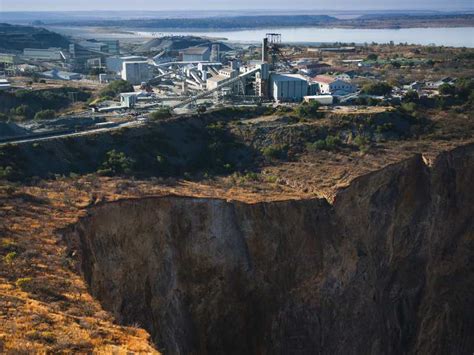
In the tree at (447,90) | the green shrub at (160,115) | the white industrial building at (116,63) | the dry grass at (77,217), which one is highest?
the white industrial building at (116,63)

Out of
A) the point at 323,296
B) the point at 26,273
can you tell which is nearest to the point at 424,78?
the point at 323,296

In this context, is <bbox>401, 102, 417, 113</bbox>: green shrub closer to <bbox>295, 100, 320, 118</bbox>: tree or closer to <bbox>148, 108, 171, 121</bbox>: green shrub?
<bbox>295, 100, 320, 118</bbox>: tree

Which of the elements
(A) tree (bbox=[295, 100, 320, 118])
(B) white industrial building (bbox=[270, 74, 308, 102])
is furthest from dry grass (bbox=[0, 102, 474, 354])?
(B) white industrial building (bbox=[270, 74, 308, 102])

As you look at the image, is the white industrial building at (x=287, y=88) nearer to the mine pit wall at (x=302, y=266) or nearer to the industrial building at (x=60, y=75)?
the mine pit wall at (x=302, y=266)

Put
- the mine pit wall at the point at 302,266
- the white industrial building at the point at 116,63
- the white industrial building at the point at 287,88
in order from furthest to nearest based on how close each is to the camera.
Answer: the white industrial building at the point at 116,63, the white industrial building at the point at 287,88, the mine pit wall at the point at 302,266

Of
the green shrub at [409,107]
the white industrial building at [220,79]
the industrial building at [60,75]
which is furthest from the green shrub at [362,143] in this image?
the industrial building at [60,75]

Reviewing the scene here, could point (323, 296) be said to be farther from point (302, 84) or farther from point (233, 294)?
point (302, 84)

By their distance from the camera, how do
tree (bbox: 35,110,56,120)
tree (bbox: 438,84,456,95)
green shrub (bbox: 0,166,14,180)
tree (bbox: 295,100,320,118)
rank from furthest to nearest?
tree (bbox: 438,84,456,95), tree (bbox: 35,110,56,120), tree (bbox: 295,100,320,118), green shrub (bbox: 0,166,14,180)

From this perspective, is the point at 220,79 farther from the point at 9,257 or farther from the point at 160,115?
the point at 9,257
